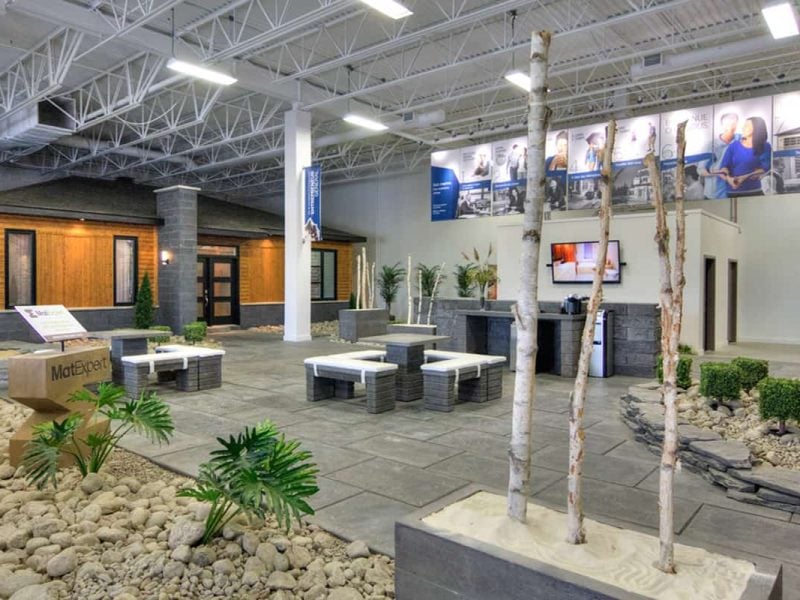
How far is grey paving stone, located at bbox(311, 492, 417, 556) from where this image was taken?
2664 millimetres

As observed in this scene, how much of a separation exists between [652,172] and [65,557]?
2615 millimetres

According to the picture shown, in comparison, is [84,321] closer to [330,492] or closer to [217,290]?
[217,290]

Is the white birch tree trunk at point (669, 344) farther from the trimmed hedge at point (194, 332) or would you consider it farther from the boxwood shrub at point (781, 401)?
the trimmed hedge at point (194, 332)

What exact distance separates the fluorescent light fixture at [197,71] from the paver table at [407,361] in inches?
211

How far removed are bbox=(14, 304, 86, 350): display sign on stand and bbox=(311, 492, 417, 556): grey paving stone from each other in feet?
13.4

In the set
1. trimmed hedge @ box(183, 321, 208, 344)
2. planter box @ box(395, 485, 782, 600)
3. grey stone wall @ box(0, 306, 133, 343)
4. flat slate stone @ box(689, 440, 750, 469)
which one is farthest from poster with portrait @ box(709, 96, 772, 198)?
grey stone wall @ box(0, 306, 133, 343)

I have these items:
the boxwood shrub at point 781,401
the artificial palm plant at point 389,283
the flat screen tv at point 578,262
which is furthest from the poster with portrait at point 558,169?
the boxwood shrub at point 781,401

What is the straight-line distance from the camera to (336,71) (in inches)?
449

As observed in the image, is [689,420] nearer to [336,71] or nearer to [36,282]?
[336,71]

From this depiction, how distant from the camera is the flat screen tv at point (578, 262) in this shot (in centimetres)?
974

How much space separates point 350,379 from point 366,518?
106 inches

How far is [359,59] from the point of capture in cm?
972

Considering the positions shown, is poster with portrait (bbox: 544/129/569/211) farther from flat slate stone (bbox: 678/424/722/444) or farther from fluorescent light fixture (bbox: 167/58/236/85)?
flat slate stone (bbox: 678/424/722/444)

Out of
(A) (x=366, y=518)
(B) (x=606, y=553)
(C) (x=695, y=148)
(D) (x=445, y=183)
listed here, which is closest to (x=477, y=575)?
(B) (x=606, y=553)
